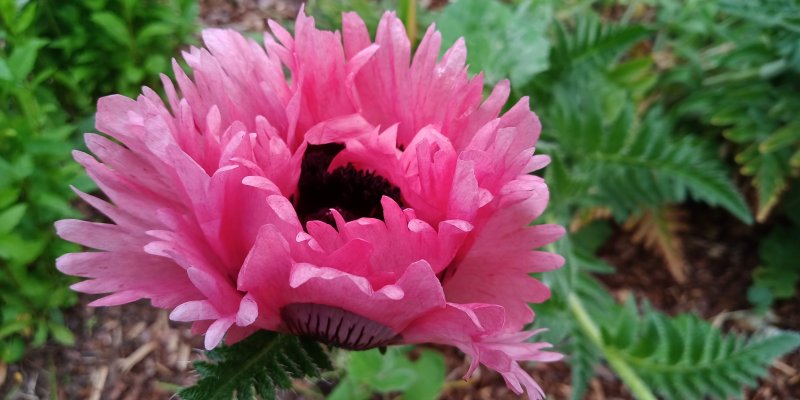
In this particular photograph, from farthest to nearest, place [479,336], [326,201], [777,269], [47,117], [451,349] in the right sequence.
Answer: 1. [777,269]
2. [451,349]
3. [47,117]
4. [326,201]
5. [479,336]

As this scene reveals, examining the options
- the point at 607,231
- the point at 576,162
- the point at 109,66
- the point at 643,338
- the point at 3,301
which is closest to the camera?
the point at 643,338

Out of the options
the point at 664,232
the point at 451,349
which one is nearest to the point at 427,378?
the point at 451,349

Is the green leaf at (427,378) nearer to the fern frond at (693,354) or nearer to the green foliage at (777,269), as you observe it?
the fern frond at (693,354)

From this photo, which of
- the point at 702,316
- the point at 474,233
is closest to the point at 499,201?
the point at 474,233

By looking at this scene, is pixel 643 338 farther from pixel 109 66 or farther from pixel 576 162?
pixel 109 66

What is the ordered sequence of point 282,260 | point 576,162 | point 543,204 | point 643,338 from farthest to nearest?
1. point 576,162
2. point 643,338
3. point 543,204
4. point 282,260

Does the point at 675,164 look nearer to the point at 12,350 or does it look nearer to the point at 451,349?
the point at 451,349

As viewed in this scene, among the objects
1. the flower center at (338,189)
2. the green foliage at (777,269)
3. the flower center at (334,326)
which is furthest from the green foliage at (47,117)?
the green foliage at (777,269)
